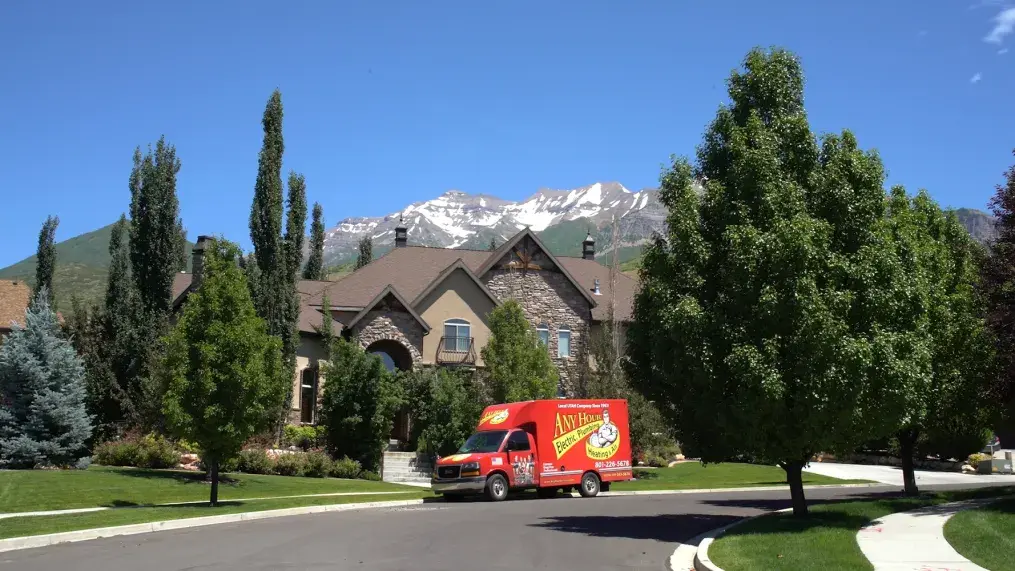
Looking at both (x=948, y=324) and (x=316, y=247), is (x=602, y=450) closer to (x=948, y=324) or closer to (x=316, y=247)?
(x=948, y=324)

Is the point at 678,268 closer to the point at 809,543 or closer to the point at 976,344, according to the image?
the point at 809,543

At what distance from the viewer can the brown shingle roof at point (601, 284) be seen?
47781mm

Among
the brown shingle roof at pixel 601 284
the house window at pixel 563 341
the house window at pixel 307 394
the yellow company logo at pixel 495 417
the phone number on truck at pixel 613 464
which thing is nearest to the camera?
the yellow company logo at pixel 495 417

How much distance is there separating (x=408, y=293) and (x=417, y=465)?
1098 cm

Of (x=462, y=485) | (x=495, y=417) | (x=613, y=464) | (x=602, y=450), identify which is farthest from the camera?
(x=613, y=464)

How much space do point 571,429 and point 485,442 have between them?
2.78 meters

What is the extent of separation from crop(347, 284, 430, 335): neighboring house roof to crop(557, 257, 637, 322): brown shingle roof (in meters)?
9.85

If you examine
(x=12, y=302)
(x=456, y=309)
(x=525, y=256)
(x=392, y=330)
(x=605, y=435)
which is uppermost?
(x=525, y=256)

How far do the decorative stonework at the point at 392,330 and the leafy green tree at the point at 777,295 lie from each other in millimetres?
23145

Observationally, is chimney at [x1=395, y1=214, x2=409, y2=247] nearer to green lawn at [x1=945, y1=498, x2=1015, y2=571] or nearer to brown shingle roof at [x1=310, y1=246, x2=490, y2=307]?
brown shingle roof at [x1=310, y1=246, x2=490, y2=307]

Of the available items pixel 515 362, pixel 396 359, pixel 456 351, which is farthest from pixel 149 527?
pixel 456 351

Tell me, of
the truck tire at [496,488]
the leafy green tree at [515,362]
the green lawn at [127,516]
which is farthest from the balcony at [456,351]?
the green lawn at [127,516]

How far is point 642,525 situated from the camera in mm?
18828

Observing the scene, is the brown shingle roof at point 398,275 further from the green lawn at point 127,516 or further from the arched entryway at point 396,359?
the green lawn at point 127,516
